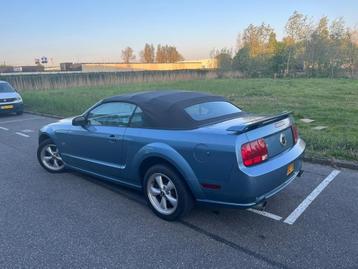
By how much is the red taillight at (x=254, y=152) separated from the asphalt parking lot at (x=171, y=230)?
2.71 ft

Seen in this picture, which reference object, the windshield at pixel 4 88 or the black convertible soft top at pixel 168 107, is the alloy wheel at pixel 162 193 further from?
the windshield at pixel 4 88

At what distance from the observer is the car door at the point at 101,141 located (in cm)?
400

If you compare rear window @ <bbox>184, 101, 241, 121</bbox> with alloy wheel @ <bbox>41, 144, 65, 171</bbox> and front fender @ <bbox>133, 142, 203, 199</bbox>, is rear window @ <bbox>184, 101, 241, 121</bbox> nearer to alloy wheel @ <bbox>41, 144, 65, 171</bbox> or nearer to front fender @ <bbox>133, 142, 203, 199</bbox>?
front fender @ <bbox>133, 142, 203, 199</bbox>

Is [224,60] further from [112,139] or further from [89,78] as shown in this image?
[112,139]

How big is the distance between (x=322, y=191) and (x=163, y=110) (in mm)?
2561

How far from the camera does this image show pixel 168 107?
3.71 meters

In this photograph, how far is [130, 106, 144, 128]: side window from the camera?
3807 millimetres

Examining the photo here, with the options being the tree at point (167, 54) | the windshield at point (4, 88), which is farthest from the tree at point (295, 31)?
the tree at point (167, 54)

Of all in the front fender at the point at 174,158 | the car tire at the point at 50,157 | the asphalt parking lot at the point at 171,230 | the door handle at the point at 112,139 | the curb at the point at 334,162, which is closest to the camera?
A: the asphalt parking lot at the point at 171,230

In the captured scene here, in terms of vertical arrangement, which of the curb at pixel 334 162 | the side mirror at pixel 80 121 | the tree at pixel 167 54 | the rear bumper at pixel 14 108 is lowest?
the curb at pixel 334 162

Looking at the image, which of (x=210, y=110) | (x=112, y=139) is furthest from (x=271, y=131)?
(x=112, y=139)

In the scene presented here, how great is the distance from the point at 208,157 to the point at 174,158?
430 mm

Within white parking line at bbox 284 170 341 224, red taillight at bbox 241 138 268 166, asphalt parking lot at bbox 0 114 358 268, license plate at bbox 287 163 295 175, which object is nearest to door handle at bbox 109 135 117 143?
asphalt parking lot at bbox 0 114 358 268

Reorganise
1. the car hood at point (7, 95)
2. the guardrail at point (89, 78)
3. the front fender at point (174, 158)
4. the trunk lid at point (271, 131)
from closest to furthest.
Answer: the trunk lid at point (271, 131) → the front fender at point (174, 158) → the car hood at point (7, 95) → the guardrail at point (89, 78)
